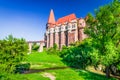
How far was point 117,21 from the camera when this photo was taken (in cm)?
3778

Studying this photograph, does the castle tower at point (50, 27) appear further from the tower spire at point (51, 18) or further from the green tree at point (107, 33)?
the green tree at point (107, 33)

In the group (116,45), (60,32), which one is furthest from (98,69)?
Result: (60,32)

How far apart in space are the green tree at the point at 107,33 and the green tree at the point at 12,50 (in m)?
14.9

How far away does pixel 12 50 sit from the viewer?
40.3m

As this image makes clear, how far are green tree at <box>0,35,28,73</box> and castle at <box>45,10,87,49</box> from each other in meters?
56.4

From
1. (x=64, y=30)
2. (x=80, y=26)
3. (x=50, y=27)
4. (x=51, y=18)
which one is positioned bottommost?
(x=64, y=30)

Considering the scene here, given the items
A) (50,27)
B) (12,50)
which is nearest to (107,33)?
(12,50)

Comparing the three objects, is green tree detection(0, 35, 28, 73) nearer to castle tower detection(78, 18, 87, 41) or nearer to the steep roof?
castle tower detection(78, 18, 87, 41)

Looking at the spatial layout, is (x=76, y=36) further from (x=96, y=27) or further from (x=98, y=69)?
(x=96, y=27)

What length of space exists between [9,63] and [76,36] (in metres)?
64.8

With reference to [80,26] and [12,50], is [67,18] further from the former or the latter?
[12,50]

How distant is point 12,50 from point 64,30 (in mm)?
69128

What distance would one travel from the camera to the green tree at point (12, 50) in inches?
1508

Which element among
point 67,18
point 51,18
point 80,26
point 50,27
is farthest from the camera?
point 51,18
